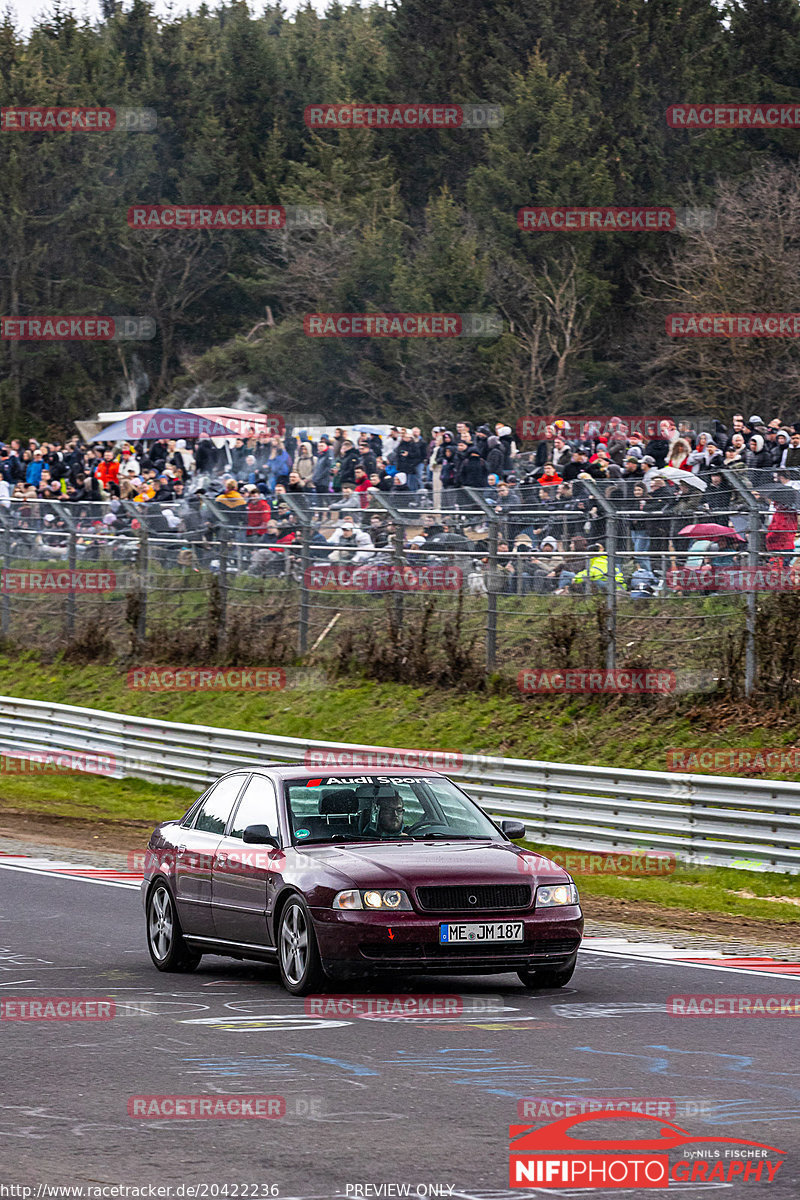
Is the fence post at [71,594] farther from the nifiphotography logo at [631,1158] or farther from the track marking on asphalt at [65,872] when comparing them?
the nifiphotography logo at [631,1158]

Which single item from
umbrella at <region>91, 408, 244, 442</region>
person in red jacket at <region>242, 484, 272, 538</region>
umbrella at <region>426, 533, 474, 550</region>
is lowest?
umbrella at <region>426, 533, 474, 550</region>

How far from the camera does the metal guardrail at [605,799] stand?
15906mm

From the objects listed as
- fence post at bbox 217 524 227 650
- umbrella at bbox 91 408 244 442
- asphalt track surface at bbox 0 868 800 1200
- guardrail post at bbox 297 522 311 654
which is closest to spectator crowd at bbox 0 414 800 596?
guardrail post at bbox 297 522 311 654

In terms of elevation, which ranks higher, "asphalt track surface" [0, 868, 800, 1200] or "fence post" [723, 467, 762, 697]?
"fence post" [723, 467, 762, 697]

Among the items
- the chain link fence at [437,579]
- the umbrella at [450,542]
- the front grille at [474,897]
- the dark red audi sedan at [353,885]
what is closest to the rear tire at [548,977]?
the dark red audi sedan at [353,885]

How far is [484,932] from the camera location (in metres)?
9.80

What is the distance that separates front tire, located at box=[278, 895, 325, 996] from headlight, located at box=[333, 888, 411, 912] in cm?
24

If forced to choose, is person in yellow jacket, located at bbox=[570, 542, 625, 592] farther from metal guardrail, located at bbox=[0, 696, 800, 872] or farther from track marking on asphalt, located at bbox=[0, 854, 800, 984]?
track marking on asphalt, located at bbox=[0, 854, 800, 984]

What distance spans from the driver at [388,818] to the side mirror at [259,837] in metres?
0.58

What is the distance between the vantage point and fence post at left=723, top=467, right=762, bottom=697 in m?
19.1

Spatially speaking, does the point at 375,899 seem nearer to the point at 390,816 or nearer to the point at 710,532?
the point at 390,816

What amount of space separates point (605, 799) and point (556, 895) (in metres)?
7.62

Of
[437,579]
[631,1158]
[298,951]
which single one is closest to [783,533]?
[437,579]

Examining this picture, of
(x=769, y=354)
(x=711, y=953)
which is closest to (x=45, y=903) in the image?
(x=711, y=953)
